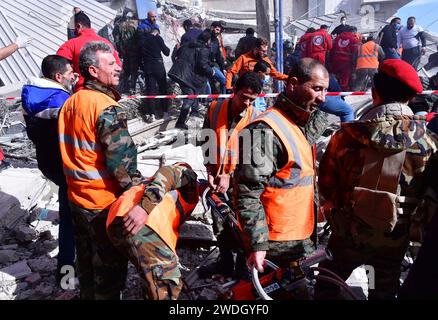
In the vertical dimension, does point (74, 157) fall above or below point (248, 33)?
below

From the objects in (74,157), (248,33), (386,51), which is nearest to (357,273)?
(74,157)

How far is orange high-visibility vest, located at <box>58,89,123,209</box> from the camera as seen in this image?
2.15m

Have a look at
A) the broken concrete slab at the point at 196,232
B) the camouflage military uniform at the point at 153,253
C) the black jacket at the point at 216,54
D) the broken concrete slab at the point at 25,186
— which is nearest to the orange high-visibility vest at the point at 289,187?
the camouflage military uniform at the point at 153,253

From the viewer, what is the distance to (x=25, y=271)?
341 centimetres

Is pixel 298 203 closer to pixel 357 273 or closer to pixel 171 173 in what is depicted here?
pixel 171 173

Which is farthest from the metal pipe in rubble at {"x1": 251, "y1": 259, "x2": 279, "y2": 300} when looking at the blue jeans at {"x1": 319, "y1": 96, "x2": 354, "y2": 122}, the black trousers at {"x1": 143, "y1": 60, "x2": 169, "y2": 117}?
the black trousers at {"x1": 143, "y1": 60, "x2": 169, "y2": 117}

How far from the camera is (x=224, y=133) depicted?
3.19 metres

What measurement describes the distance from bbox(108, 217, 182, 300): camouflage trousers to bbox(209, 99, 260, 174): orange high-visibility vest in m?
1.25

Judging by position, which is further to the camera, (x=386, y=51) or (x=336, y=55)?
(x=386, y=51)

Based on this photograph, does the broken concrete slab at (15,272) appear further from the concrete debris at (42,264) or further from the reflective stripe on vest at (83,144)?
the reflective stripe on vest at (83,144)

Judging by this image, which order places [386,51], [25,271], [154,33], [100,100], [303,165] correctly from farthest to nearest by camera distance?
[386,51], [154,33], [25,271], [100,100], [303,165]

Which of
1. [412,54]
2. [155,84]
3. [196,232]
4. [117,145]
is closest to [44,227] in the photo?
[196,232]

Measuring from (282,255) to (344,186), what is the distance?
1.84 feet

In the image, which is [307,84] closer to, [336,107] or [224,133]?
[224,133]
